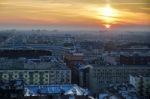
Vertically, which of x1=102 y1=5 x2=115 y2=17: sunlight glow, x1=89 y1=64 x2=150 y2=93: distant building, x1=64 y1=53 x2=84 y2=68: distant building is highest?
x1=102 y1=5 x2=115 y2=17: sunlight glow

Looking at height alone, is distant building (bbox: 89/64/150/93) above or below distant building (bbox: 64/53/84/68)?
below

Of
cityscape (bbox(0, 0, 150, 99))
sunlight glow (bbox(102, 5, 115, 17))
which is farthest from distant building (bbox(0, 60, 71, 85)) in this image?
sunlight glow (bbox(102, 5, 115, 17))

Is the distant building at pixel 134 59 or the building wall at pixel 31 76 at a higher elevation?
the distant building at pixel 134 59

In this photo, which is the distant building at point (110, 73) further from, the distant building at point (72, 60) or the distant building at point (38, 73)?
the distant building at point (72, 60)

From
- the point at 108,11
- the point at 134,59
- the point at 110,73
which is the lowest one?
the point at 110,73

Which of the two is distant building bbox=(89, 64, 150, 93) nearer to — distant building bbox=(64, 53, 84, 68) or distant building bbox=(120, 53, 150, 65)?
distant building bbox=(120, 53, 150, 65)

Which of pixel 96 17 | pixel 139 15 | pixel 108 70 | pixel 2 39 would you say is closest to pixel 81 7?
pixel 96 17

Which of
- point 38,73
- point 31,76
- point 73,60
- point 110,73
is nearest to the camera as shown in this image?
point 31,76

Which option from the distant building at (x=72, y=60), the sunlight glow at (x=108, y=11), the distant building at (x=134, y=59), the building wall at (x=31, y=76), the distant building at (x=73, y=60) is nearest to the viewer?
the sunlight glow at (x=108, y=11)

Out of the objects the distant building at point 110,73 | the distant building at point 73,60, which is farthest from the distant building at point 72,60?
the distant building at point 110,73

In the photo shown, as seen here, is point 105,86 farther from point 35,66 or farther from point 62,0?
point 62,0

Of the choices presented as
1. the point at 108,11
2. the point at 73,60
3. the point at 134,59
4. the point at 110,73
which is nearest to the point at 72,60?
the point at 73,60

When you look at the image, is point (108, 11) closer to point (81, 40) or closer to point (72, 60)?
point (81, 40)

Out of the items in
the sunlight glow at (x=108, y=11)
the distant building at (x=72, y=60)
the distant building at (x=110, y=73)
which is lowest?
the distant building at (x=110, y=73)
